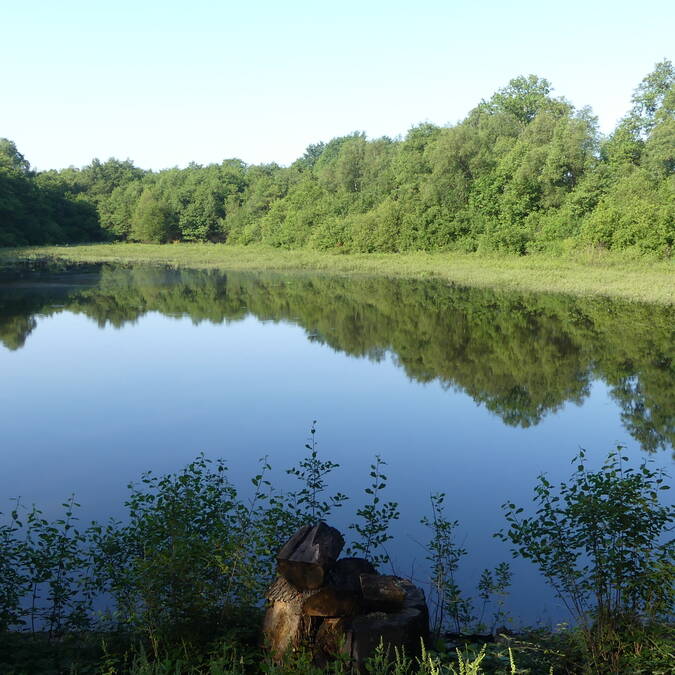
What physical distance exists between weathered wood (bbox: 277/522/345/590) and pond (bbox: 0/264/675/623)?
1.93 m

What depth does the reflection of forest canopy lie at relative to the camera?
13.2m

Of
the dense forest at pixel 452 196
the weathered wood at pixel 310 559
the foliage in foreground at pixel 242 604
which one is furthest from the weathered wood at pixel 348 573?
the dense forest at pixel 452 196

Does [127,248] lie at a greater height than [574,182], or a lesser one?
lesser

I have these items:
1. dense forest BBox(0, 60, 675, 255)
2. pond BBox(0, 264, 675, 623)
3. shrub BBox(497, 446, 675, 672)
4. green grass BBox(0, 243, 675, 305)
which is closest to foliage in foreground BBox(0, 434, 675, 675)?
shrub BBox(497, 446, 675, 672)

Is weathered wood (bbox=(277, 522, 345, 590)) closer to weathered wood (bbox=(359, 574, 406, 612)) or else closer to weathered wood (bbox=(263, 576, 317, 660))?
weathered wood (bbox=(263, 576, 317, 660))

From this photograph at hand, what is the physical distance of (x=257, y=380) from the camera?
14.8 metres

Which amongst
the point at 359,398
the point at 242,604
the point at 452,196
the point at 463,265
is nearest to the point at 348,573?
the point at 242,604

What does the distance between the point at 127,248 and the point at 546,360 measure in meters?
60.2

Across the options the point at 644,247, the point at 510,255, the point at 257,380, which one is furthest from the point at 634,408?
the point at 510,255

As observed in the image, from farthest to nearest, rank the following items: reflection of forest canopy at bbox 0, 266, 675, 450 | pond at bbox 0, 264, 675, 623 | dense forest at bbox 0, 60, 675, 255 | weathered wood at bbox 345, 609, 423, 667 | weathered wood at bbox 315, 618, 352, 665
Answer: dense forest at bbox 0, 60, 675, 255, reflection of forest canopy at bbox 0, 266, 675, 450, pond at bbox 0, 264, 675, 623, weathered wood at bbox 315, 618, 352, 665, weathered wood at bbox 345, 609, 423, 667

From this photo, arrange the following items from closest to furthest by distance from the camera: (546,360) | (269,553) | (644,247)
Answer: (269,553) < (546,360) < (644,247)

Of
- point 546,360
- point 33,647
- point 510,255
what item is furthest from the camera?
point 510,255

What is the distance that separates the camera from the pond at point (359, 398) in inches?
338

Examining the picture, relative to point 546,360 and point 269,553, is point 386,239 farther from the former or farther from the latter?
point 269,553
